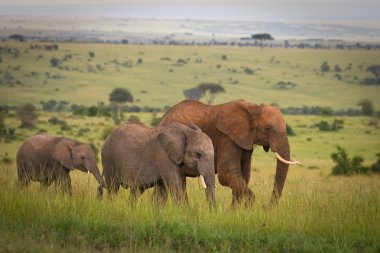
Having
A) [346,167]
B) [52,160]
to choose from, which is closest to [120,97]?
[346,167]

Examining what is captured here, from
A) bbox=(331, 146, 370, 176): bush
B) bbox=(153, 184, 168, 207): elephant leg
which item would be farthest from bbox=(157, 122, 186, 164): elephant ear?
bbox=(331, 146, 370, 176): bush

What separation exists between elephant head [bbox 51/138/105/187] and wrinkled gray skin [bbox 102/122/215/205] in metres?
1.34

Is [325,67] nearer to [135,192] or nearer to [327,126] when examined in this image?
[327,126]

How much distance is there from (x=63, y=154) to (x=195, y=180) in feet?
7.59

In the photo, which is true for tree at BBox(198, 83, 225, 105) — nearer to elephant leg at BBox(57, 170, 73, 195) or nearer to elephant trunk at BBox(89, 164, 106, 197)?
elephant leg at BBox(57, 170, 73, 195)

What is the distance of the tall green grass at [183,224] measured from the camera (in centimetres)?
888

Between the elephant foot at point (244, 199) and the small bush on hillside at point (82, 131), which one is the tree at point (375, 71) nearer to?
the small bush on hillside at point (82, 131)

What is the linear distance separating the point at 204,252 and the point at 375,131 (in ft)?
146

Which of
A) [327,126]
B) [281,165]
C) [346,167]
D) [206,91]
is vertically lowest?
[206,91]

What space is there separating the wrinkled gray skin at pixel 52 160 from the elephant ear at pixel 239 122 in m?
2.04

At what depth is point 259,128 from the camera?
11.9 m

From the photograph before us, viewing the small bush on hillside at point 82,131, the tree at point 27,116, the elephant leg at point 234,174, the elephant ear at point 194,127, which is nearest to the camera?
the elephant ear at point 194,127

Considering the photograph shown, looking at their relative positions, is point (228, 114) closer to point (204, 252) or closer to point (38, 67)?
point (204, 252)

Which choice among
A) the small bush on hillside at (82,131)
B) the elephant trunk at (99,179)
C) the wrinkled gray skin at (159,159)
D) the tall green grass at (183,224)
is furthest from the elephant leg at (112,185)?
the small bush on hillside at (82,131)
